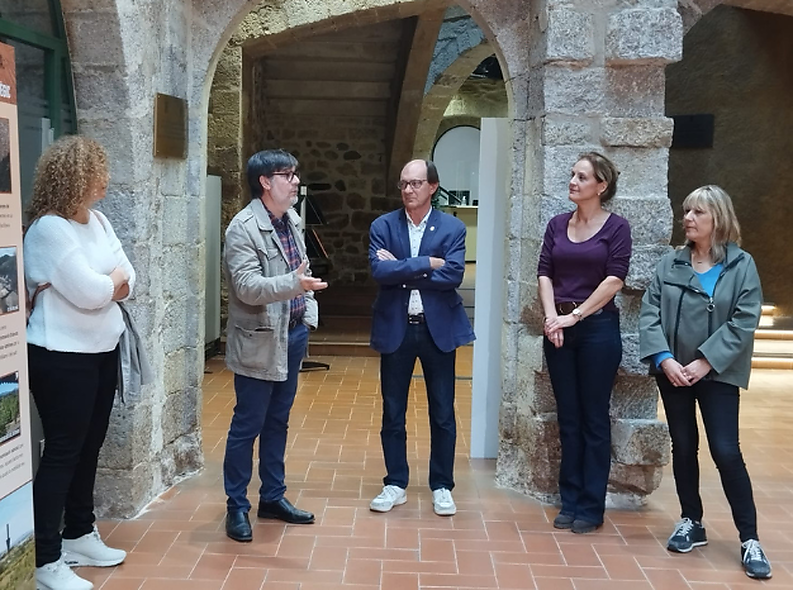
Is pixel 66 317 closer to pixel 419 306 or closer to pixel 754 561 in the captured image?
pixel 419 306

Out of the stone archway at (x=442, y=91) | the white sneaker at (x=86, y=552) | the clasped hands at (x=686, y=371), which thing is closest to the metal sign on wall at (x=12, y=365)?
the white sneaker at (x=86, y=552)

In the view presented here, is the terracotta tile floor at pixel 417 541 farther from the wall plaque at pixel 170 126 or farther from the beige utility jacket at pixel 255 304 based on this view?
the wall plaque at pixel 170 126

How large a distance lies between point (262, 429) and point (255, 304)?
0.65 m

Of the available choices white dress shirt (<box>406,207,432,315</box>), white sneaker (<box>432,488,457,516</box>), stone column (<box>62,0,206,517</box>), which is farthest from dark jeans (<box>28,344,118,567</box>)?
white sneaker (<box>432,488,457,516</box>)

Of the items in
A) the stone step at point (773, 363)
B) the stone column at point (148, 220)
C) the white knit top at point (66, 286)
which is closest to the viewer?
the white knit top at point (66, 286)

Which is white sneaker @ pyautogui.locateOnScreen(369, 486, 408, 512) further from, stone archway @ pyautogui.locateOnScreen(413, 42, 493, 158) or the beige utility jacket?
stone archway @ pyautogui.locateOnScreen(413, 42, 493, 158)

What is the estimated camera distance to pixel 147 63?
3459 mm

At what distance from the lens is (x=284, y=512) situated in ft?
11.5

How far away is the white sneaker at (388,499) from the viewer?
3.65 meters

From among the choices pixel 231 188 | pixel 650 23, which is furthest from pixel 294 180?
pixel 231 188

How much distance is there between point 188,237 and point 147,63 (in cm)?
90

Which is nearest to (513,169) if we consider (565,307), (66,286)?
(565,307)

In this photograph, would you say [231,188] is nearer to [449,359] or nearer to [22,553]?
[449,359]

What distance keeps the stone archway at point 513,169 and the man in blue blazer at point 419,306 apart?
19.6 inches
